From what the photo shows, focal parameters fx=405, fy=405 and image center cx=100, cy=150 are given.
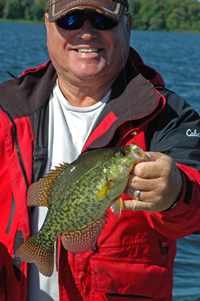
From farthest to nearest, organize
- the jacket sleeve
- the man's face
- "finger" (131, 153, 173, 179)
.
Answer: the man's face, the jacket sleeve, "finger" (131, 153, 173, 179)

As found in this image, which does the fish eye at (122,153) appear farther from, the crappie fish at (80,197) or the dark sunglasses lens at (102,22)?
→ the dark sunglasses lens at (102,22)

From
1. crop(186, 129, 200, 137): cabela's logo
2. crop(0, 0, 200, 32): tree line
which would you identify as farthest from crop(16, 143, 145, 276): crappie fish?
crop(0, 0, 200, 32): tree line

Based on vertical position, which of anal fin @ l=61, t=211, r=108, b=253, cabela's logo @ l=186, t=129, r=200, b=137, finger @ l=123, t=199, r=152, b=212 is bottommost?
anal fin @ l=61, t=211, r=108, b=253

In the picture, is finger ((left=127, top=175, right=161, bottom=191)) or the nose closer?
finger ((left=127, top=175, right=161, bottom=191))

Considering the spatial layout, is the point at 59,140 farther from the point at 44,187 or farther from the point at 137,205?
the point at 137,205

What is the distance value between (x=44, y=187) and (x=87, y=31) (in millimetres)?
1352

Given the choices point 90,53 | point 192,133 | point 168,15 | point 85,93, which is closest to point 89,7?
point 90,53

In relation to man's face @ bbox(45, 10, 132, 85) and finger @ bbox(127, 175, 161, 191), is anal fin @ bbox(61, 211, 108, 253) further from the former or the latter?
man's face @ bbox(45, 10, 132, 85)

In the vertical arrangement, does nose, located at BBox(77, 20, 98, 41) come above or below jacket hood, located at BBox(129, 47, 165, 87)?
above

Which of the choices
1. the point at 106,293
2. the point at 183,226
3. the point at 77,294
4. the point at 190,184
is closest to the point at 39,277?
the point at 77,294

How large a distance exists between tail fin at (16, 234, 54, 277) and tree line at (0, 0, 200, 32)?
297 feet

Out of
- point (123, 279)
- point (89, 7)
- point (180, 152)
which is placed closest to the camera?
point (180, 152)

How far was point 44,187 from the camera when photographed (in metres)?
2.58

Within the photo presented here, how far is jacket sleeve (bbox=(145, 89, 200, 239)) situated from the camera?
246 cm
